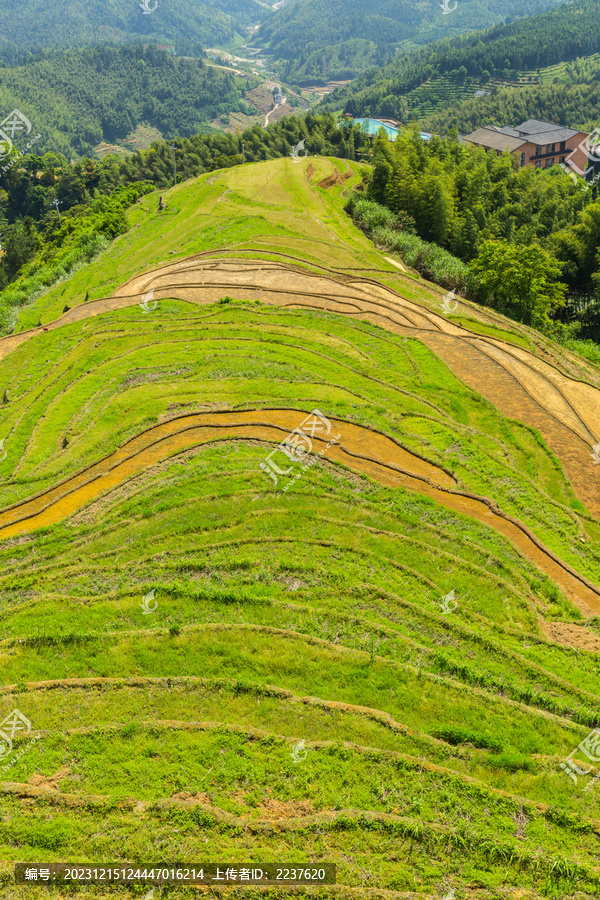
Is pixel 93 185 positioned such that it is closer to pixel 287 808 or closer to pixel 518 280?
pixel 518 280

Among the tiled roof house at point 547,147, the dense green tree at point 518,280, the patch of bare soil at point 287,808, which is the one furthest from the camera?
the tiled roof house at point 547,147

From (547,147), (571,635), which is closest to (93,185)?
(547,147)

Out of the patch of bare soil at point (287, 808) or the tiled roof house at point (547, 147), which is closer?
the patch of bare soil at point (287, 808)

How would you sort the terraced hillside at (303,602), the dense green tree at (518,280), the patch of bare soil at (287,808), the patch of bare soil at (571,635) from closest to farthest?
1. the terraced hillside at (303,602)
2. the patch of bare soil at (287,808)
3. the patch of bare soil at (571,635)
4. the dense green tree at (518,280)

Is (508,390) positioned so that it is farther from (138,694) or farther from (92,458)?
(138,694)

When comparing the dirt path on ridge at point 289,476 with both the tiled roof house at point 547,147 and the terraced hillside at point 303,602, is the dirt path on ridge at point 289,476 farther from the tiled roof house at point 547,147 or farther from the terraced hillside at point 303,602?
the tiled roof house at point 547,147

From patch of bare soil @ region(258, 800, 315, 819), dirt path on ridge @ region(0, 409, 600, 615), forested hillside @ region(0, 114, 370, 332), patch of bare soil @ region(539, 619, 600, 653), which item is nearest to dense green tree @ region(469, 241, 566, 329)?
dirt path on ridge @ region(0, 409, 600, 615)

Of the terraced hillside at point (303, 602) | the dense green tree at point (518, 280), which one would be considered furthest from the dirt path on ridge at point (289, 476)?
the dense green tree at point (518, 280)

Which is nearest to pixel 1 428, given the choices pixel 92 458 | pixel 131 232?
pixel 92 458
